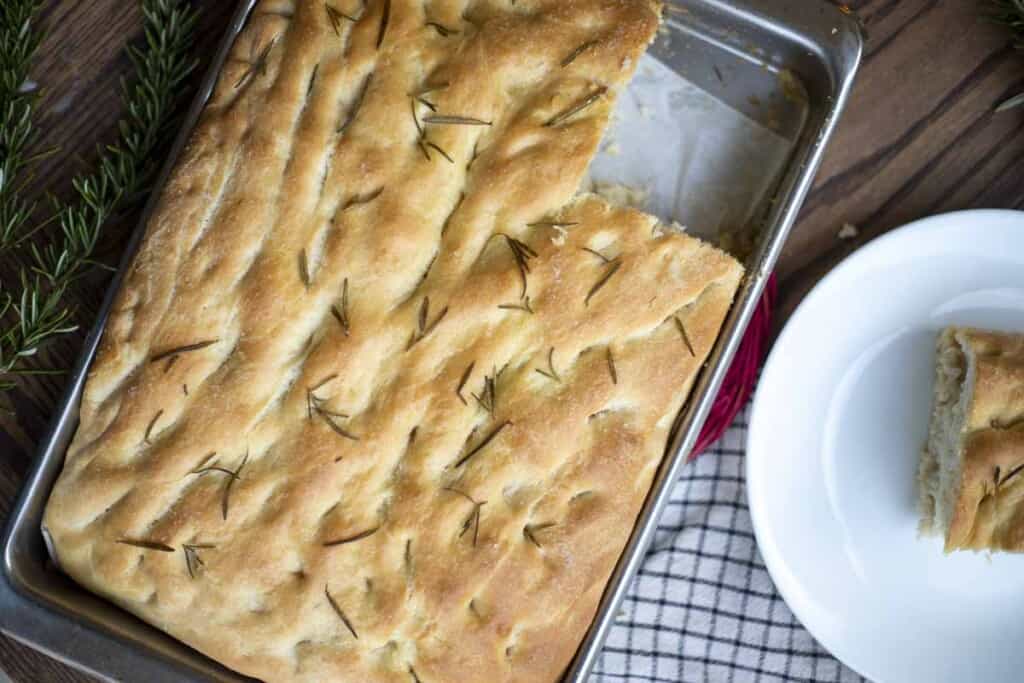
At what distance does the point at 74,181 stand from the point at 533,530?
1110mm

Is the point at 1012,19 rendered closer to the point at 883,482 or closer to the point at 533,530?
the point at 883,482

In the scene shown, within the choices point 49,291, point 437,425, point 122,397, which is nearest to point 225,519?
point 122,397

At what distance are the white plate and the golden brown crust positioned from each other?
0.48ft

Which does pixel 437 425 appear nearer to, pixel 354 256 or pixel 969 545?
pixel 354 256

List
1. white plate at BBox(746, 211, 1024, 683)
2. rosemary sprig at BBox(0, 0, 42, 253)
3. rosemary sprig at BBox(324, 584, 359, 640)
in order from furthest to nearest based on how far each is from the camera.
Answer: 1. white plate at BBox(746, 211, 1024, 683)
2. rosemary sprig at BBox(0, 0, 42, 253)
3. rosemary sprig at BBox(324, 584, 359, 640)

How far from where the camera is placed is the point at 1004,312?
2.06 meters

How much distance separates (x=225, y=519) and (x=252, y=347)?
302 millimetres

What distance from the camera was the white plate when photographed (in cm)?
204

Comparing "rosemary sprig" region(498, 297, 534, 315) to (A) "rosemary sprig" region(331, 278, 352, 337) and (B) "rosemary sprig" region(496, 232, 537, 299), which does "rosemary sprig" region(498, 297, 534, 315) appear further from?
(A) "rosemary sprig" region(331, 278, 352, 337)

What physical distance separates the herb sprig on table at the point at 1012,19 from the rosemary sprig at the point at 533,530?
1.26 metres

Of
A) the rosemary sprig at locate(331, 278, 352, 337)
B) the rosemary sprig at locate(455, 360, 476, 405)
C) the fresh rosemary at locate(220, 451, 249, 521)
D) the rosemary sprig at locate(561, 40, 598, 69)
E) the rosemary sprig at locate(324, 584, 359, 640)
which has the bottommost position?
the rosemary sprig at locate(324, 584, 359, 640)

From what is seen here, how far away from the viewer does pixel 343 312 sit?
170 centimetres

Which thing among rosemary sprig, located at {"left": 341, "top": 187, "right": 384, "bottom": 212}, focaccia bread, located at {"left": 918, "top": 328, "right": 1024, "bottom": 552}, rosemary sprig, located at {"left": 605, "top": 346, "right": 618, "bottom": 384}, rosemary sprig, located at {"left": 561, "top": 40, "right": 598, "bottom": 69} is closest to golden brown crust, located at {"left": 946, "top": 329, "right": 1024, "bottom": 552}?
focaccia bread, located at {"left": 918, "top": 328, "right": 1024, "bottom": 552}

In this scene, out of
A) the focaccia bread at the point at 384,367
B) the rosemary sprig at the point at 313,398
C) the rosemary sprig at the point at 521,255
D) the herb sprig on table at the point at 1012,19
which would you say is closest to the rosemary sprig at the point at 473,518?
the focaccia bread at the point at 384,367
